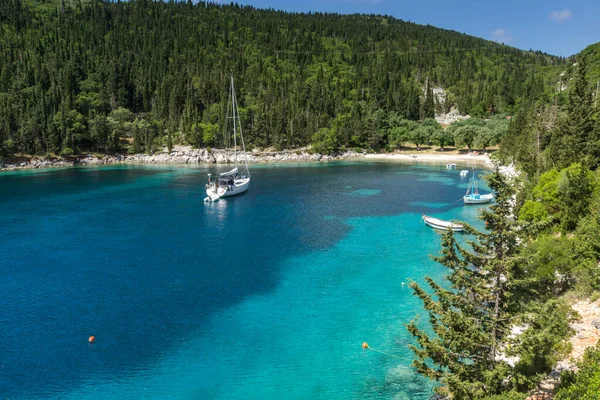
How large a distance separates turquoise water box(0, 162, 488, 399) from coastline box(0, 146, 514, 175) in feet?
164

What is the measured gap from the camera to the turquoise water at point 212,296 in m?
21.5

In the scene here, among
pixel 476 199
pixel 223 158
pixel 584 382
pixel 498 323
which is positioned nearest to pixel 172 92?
pixel 223 158

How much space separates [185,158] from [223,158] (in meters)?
11.2

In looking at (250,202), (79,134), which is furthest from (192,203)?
(79,134)

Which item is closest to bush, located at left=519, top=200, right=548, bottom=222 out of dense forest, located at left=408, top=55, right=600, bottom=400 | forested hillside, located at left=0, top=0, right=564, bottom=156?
dense forest, located at left=408, top=55, right=600, bottom=400

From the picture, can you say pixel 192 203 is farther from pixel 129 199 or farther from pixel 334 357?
pixel 334 357

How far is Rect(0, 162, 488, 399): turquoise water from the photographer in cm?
2150

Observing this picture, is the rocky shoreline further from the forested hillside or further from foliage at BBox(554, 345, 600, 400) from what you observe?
foliage at BBox(554, 345, 600, 400)

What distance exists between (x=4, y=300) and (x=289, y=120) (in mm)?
115903

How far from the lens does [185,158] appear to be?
Result: 125m

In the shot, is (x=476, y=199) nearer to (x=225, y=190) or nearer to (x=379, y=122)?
(x=225, y=190)

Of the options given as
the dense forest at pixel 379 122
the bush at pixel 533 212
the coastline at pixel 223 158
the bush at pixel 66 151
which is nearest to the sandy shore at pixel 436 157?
the coastline at pixel 223 158

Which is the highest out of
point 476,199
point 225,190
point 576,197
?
point 576,197

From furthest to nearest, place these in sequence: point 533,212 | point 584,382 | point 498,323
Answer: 1. point 533,212
2. point 498,323
3. point 584,382
